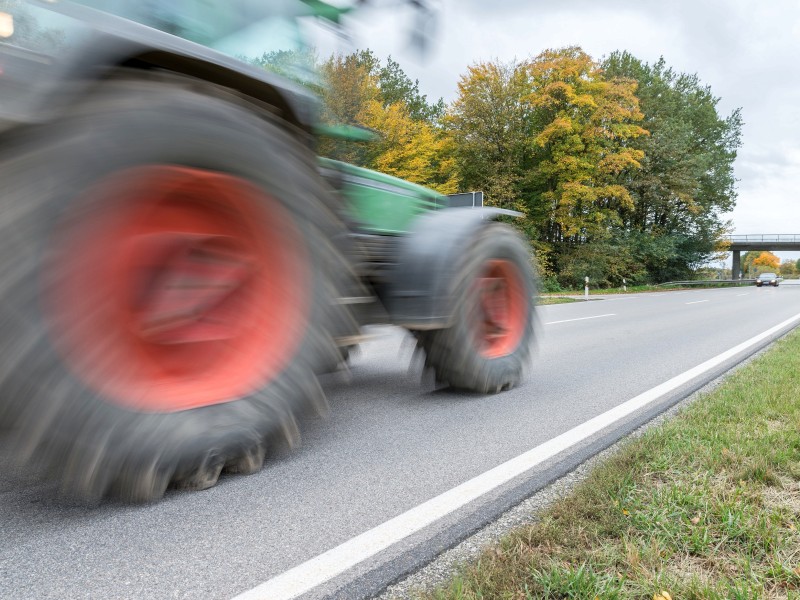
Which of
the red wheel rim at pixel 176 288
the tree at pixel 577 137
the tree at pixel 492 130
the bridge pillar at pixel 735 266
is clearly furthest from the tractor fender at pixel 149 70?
the bridge pillar at pixel 735 266

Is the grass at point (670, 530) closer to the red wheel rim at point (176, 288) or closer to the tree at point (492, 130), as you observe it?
the red wheel rim at point (176, 288)

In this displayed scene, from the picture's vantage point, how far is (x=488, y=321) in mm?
4387

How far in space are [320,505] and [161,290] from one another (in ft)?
3.62

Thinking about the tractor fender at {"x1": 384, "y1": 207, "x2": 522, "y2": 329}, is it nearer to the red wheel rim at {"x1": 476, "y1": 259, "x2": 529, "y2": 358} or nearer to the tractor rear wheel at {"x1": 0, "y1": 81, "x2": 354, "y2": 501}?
the red wheel rim at {"x1": 476, "y1": 259, "x2": 529, "y2": 358}

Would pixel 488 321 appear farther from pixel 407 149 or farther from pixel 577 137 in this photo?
pixel 577 137

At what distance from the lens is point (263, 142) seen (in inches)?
96.8

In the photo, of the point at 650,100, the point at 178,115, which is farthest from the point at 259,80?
the point at 650,100

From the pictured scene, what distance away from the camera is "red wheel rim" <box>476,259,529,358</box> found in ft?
14.0

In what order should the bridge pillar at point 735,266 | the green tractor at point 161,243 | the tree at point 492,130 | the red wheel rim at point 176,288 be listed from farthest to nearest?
the bridge pillar at point 735,266 → the tree at point 492,130 → the red wheel rim at point 176,288 → the green tractor at point 161,243

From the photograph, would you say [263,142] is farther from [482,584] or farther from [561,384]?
[561,384]

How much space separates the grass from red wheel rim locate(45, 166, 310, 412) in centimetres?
130

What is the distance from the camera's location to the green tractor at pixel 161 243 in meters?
1.86

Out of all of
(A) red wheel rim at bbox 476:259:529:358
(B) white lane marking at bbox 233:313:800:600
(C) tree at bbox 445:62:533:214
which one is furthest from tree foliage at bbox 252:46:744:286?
(B) white lane marking at bbox 233:313:800:600

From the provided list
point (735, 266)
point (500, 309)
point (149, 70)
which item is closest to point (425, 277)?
point (500, 309)
